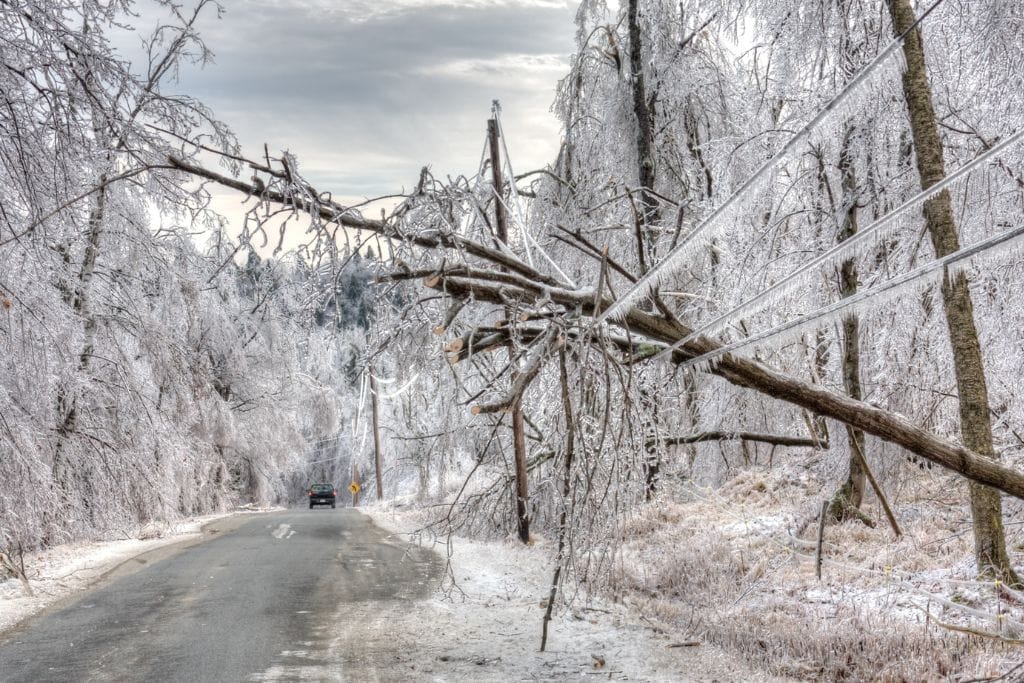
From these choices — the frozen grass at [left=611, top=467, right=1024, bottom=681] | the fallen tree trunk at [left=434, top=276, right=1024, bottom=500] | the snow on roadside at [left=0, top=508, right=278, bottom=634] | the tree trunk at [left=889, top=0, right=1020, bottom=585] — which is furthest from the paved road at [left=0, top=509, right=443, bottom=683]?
the tree trunk at [left=889, top=0, right=1020, bottom=585]

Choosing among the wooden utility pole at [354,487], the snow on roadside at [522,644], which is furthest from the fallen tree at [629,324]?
the wooden utility pole at [354,487]

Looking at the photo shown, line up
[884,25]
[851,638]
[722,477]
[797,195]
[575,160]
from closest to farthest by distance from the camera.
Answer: [851,638]
[884,25]
[797,195]
[575,160]
[722,477]

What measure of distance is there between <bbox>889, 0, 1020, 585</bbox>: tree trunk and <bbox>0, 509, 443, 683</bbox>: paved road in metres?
4.95

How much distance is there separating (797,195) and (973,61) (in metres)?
2.87

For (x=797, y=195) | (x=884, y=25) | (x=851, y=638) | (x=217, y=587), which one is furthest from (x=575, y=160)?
(x=851, y=638)

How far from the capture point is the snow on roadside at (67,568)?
8.58m

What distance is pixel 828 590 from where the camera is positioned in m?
7.69

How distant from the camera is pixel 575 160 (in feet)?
42.4

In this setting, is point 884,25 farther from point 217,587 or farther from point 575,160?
point 217,587

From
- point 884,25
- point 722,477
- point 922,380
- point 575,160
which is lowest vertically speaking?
point 722,477

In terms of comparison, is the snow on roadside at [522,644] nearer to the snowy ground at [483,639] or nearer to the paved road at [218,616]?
the snowy ground at [483,639]

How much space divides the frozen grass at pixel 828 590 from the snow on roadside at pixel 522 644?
34 cm

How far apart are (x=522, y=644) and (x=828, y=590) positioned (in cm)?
298

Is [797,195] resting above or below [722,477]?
above
